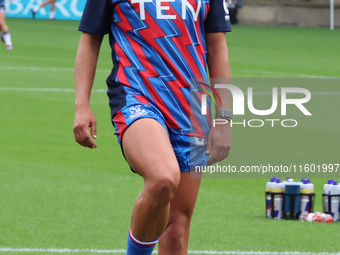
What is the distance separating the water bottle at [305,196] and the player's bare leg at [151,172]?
2.75m

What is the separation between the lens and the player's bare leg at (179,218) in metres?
3.81

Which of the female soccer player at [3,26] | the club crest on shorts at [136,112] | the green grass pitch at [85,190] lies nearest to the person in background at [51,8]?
the female soccer player at [3,26]

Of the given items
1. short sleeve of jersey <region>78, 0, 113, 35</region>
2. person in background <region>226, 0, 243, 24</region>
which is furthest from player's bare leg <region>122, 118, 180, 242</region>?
person in background <region>226, 0, 243, 24</region>

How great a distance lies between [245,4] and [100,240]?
29.0m

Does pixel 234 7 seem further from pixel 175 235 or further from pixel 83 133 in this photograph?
pixel 83 133

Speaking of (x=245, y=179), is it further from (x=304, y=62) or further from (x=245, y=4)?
(x=245, y=4)

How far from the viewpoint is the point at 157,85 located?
3688 millimetres

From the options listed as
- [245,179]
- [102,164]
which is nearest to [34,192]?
[102,164]

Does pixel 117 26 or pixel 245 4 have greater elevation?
pixel 117 26

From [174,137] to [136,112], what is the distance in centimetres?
27

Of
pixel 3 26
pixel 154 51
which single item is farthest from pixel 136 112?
pixel 3 26

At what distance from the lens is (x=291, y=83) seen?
1545 cm

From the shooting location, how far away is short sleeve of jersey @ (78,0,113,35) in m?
3.76

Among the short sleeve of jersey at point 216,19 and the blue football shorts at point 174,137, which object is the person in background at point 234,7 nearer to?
the short sleeve of jersey at point 216,19
